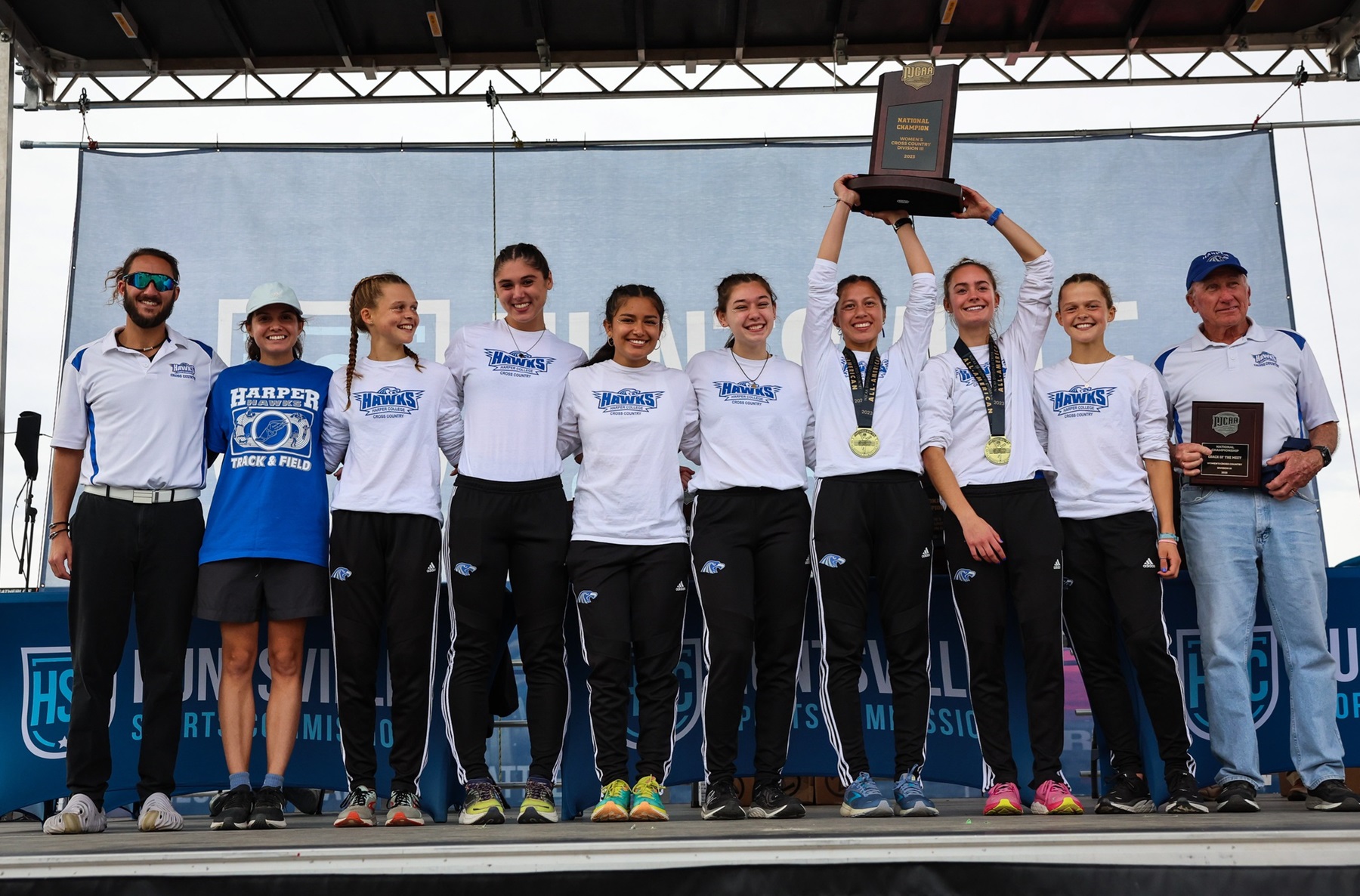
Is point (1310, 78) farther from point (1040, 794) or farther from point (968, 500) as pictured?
point (1040, 794)

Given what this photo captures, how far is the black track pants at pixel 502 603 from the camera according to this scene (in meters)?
3.52

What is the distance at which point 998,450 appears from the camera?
356 cm

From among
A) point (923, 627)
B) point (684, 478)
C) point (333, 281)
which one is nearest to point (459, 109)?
point (333, 281)

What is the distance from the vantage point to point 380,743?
3930 mm

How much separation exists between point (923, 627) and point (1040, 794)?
1.90 ft

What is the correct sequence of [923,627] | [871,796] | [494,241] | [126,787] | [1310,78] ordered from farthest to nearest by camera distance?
[494,241] → [1310,78] → [126,787] → [923,627] → [871,796]

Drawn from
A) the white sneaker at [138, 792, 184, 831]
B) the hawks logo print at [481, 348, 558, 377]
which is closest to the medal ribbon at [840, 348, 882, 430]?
the hawks logo print at [481, 348, 558, 377]

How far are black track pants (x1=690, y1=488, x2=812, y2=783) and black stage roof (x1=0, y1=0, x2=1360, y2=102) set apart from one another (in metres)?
2.85

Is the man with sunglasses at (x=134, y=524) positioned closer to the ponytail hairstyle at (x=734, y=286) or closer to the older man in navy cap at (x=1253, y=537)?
the ponytail hairstyle at (x=734, y=286)

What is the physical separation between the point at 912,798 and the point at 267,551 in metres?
2.06

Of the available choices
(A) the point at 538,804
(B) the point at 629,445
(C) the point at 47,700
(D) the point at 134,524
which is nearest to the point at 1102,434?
(B) the point at 629,445

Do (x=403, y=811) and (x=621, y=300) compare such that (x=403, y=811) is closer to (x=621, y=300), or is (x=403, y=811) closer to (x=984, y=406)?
(x=621, y=300)

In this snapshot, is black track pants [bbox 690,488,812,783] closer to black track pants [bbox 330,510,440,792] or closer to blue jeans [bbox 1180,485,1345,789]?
black track pants [bbox 330,510,440,792]

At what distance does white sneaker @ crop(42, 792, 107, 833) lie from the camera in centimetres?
330
